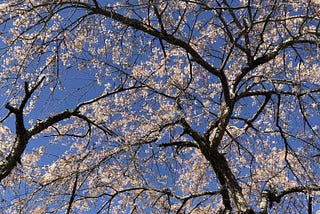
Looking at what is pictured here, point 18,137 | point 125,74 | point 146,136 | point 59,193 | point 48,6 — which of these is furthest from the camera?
point 146,136

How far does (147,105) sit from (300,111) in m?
2.40

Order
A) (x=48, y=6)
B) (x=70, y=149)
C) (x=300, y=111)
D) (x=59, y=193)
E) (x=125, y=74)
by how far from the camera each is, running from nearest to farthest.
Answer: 1. (x=48, y=6)
2. (x=125, y=74)
3. (x=59, y=193)
4. (x=300, y=111)
5. (x=70, y=149)

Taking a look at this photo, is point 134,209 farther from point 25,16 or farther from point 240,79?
point 25,16

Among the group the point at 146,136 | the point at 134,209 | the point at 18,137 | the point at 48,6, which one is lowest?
the point at 18,137

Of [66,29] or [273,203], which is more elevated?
[66,29]

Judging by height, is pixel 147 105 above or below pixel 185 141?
above

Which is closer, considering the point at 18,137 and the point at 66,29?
the point at 18,137

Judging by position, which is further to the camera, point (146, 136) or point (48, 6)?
point (146, 136)

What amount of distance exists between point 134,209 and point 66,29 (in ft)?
10.3

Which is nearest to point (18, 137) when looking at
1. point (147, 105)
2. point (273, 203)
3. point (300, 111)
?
point (147, 105)

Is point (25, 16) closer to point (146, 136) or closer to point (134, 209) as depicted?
point (146, 136)

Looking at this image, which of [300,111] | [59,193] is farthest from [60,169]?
[300,111]

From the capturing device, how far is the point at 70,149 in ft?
23.5

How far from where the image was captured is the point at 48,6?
4.65 meters
